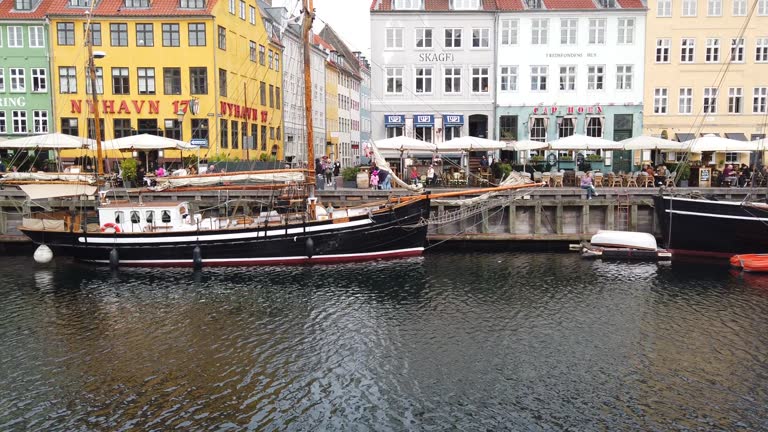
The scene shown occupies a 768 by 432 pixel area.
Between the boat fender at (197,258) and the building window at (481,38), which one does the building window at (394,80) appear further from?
the boat fender at (197,258)

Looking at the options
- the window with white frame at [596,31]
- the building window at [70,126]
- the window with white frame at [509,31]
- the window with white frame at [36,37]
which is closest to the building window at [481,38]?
the window with white frame at [509,31]

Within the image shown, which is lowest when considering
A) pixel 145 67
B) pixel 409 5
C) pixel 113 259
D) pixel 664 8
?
pixel 113 259

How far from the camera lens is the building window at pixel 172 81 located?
51.9 metres

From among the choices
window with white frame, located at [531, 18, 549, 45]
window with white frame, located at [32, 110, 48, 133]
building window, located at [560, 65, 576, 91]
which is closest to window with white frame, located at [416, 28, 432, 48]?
window with white frame, located at [531, 18, 549, 45]

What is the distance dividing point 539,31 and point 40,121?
39094mm

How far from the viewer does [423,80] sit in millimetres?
52062

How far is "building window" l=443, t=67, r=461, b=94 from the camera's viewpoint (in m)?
52.1

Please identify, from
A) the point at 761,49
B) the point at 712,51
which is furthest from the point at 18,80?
the point at 761,49

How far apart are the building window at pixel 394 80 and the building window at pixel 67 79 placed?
23842 mm

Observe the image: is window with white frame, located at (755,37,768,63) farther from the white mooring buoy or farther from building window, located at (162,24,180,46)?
the white mooring buoy

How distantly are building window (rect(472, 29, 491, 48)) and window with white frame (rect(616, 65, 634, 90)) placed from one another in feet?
32.8

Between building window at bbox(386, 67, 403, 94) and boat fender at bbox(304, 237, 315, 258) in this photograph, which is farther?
building window at bbox(386, 67, 403, 94)

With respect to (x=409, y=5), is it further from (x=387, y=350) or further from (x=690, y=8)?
(x=387, y=350)

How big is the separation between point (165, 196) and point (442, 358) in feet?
76.3
